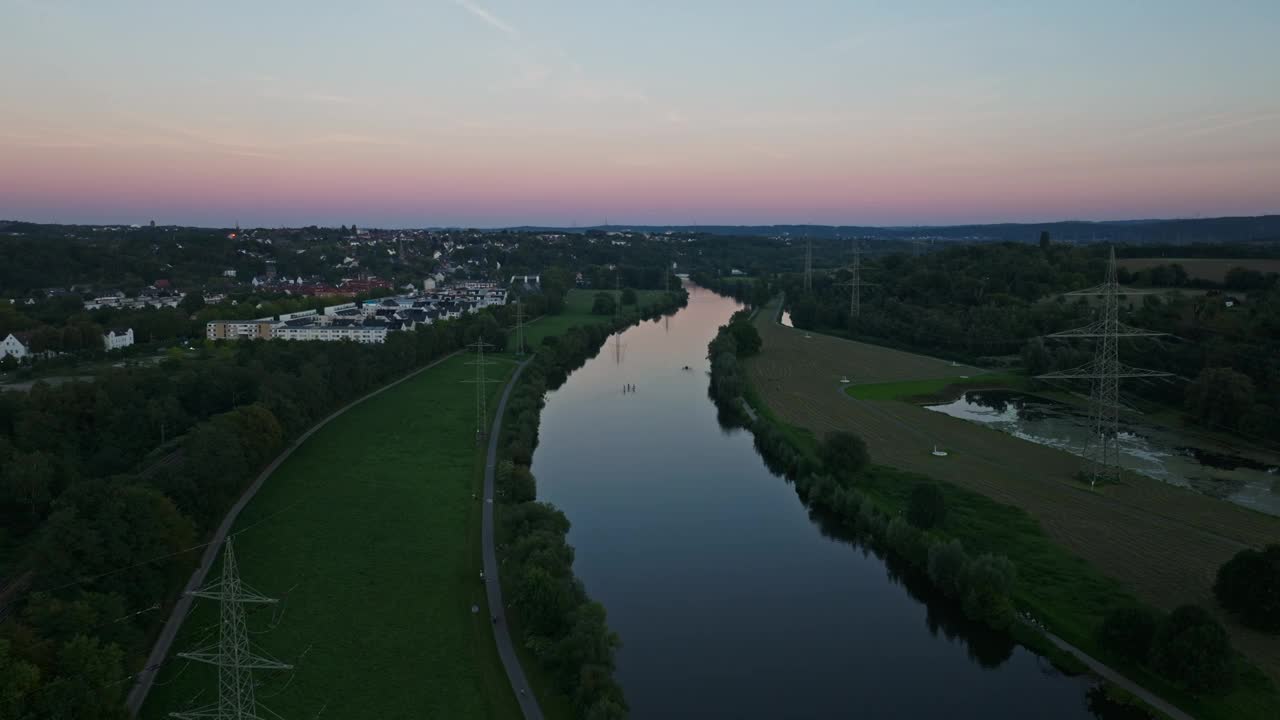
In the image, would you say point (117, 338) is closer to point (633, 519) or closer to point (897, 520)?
point (633, 519)

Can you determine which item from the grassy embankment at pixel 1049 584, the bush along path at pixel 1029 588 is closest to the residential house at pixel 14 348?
the bush along path at pixel 1029 588

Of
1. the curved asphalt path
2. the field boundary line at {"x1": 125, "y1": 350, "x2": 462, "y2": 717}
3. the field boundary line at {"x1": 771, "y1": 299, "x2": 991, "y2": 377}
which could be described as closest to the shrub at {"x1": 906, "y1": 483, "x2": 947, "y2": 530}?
the curved asphalt path

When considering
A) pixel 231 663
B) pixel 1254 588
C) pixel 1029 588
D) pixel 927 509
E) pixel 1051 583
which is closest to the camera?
pixel 231 663

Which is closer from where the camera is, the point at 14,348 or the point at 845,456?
the point at 845,456

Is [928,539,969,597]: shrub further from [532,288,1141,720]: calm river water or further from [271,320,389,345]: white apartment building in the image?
[271,320,389,345]: white apartment building

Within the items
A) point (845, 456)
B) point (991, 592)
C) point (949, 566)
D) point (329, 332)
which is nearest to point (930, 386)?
point (845, 456)

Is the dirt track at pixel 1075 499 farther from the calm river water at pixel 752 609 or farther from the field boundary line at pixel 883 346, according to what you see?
the field boundary line at pixel 883 346
